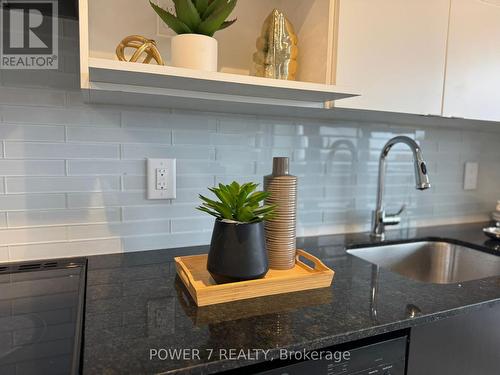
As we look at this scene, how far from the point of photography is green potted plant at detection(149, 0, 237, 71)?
2.59ft

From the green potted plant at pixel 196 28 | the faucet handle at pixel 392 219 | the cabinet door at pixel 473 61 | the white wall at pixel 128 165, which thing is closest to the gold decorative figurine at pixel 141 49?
the green potted plant at pixel 196 28

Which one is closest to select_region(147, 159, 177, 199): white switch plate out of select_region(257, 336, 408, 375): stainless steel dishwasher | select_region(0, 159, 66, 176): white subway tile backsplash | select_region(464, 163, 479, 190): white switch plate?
select_region(0, 159, 66, 176): white subway tile backsplash

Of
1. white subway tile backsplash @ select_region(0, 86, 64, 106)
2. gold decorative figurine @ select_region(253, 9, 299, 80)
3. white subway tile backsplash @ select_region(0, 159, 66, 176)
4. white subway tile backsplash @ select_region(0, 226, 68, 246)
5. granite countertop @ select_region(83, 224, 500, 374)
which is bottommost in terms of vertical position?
granite countertop @ select_region(83, 224, 500, 374)

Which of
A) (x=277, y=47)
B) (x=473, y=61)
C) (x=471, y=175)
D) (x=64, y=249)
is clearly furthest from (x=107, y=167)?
(x=471, y=175)

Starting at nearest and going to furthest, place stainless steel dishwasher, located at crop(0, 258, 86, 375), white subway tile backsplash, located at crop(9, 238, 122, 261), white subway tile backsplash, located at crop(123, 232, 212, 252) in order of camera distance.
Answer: stainless steel dishwasher, located at crop(0, 258, 86, 375), white subway tile backsplash, located at crop(9, 238, 122, 261), white subway tile backsplash, located at crop(123, 232, 212, 252)

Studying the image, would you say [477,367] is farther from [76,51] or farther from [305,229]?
[76,51]

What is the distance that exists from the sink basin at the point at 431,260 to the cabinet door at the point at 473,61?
1.68 ft

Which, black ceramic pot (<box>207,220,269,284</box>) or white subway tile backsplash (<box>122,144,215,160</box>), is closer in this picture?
black ceramic pot (<box>207,220,269,284</box>)

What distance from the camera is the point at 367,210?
1452 mm

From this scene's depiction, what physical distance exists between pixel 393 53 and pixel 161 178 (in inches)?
30.9

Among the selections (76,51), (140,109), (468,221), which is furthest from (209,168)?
(468,221)

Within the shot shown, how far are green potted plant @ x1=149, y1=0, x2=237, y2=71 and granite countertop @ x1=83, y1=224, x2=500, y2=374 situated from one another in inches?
21.3

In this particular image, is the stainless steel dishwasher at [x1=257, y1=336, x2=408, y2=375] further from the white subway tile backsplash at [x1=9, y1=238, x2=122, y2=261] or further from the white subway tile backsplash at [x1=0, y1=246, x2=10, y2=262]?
the white subway tile backsplash at [x1=0, y1=246, x2=10, y2=262]

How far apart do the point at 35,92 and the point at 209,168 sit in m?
0.54
